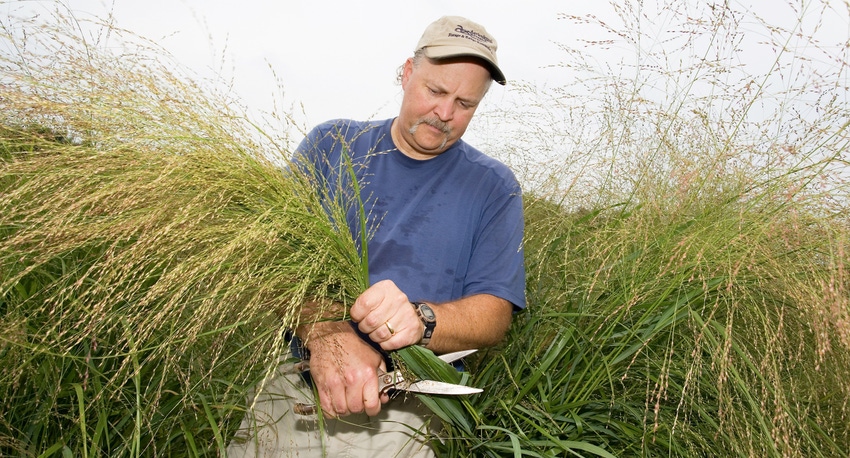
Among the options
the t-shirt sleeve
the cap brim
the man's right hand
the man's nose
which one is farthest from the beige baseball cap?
the man's right hand

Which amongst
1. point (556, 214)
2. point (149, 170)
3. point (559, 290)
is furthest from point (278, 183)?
point (556, 214)

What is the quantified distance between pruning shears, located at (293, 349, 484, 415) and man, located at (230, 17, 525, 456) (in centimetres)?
4

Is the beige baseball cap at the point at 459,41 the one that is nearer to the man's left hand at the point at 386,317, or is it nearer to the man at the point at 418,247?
the man at the point at 418,247

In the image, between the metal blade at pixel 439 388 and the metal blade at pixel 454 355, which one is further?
the metal blade at pixel 454 355

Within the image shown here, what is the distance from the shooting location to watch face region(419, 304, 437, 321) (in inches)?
73.6

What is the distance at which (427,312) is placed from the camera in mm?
1884

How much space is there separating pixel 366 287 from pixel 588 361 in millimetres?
750

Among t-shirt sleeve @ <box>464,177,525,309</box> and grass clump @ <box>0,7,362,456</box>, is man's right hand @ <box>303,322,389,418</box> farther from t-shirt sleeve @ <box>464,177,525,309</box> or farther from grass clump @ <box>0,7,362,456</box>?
t-shirt sleeve @ <box>464,177,525,309</box>

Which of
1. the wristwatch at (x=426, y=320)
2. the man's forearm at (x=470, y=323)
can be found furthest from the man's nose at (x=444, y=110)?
the wristwatch at (x=426, y=320)

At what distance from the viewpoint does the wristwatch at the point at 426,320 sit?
6.11 ft

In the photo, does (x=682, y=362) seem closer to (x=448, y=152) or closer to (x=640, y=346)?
(x=640, y=346)

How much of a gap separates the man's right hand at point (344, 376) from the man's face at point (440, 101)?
0.94m

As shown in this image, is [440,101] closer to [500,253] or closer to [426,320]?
[500,253]

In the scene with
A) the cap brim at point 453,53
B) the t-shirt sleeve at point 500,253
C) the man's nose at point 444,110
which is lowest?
the t-shirt sleeve at point 500,253
